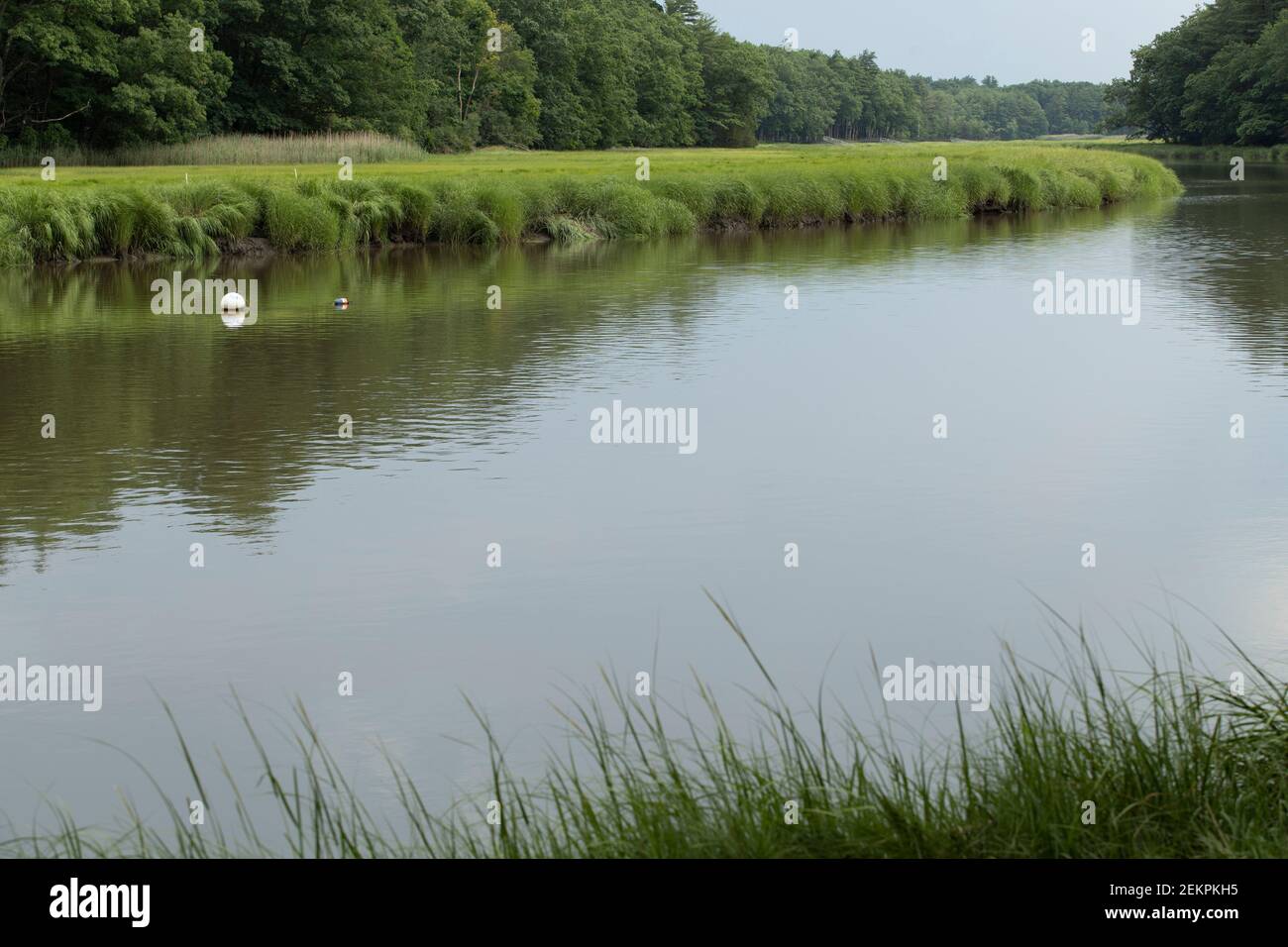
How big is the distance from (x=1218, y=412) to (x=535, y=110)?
6446cm

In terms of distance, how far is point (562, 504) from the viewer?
1076cm

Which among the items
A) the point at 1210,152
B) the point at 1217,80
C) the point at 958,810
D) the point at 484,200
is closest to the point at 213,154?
the point at 484,200

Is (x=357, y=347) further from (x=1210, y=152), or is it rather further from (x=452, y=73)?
(x=1210, y=152)

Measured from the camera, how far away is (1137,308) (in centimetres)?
2172

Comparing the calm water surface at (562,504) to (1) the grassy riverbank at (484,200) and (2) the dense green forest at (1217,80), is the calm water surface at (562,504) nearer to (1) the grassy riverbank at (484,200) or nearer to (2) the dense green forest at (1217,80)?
(1) the grassy riverbank at (484,200)

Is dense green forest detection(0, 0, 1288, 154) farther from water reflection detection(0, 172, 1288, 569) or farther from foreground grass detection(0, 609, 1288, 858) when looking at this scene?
foreground grass detection(0, 609, 1288, 858)

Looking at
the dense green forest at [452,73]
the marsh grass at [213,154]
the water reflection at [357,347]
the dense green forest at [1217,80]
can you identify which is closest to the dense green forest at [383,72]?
the dense green forest at [452,73]

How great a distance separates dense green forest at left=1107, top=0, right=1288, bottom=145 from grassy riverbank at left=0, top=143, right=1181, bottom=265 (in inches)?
1617

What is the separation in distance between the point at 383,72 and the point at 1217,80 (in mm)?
50936

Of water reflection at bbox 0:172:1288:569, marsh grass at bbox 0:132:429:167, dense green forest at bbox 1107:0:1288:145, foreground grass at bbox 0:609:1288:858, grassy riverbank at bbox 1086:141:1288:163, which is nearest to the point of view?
foreground grass at bbox 0:609:1288:858

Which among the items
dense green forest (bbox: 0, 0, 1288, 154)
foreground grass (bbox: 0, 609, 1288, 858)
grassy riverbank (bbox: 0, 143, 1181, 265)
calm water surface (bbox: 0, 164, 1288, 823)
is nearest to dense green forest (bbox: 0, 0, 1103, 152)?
dense green forest (bbox: 0, 0, 1288, 154)

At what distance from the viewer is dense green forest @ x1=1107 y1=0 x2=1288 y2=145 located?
85312mm

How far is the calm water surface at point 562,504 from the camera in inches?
Answer: 294
